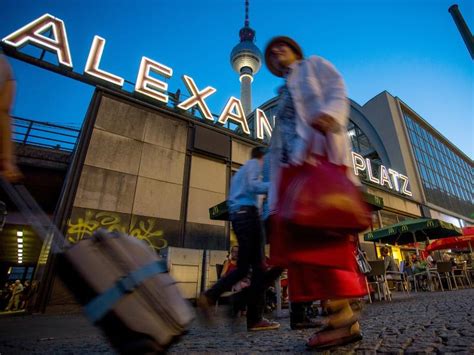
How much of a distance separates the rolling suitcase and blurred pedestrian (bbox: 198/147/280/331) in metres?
1.10

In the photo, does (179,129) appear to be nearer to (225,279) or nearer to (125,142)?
(125,142)

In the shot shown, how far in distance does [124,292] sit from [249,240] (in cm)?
162

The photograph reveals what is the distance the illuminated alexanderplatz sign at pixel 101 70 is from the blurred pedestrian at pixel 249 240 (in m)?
9.01

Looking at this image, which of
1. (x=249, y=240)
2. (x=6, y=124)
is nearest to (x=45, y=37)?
(x=6, y=124)

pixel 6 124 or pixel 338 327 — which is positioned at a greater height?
pixel 6 124

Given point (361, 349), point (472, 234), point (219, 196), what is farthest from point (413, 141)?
point (361, 349)

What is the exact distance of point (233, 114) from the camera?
13.2 m

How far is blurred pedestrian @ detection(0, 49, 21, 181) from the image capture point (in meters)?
1.73

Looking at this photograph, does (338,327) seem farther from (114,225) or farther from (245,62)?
(245,62)

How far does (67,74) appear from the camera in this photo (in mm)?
9734

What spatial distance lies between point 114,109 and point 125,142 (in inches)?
49.9

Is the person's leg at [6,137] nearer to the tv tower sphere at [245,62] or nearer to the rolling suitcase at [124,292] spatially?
the rolling suitcase at [124,292]

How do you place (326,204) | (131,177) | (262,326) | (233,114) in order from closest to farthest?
(326,204) → (262,326) → (131,177) → (233,114)

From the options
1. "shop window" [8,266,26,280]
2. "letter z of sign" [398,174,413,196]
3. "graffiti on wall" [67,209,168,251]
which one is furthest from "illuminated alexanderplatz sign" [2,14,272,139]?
"shop window" [8,266,26,280]
